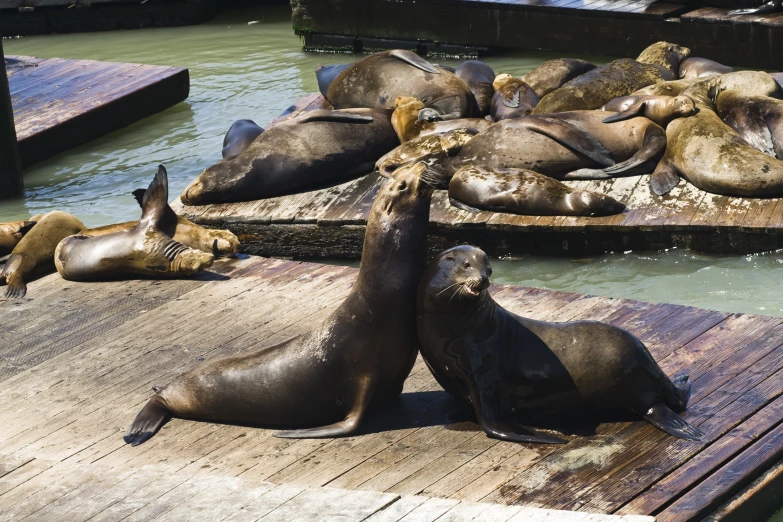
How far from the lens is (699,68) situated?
33.3ft

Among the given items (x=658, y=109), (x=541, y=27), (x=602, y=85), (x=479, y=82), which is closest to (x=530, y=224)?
(x=658, y=109)

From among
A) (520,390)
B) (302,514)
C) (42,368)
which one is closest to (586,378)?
(520,390)

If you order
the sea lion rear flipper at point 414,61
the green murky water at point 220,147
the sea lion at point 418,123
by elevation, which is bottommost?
the green murky water at point 220,147

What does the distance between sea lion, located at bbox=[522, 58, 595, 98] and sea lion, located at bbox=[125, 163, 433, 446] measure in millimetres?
5823

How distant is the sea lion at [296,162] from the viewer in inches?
334

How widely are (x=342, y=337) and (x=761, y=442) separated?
1602 mm

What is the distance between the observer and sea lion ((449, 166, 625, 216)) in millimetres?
7434

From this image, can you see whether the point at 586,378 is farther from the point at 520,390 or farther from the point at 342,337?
the point at 342,337

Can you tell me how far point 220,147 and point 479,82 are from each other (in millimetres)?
2993

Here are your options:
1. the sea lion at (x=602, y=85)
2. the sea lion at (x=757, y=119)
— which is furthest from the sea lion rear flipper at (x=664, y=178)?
the sea lion at (x=602, y=85)

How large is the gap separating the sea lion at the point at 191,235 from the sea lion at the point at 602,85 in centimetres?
309

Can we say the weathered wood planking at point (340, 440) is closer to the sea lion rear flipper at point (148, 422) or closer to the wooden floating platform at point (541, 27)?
the sea lion rear flipper at point (148, 422)

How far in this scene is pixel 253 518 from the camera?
3.26 metres

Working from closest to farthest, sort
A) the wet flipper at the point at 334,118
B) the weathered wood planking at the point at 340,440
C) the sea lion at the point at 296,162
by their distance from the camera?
1. the weathered wood planking at the point at 340,440
2. the sea lion at the point at 296,162
3. the wet flipper at the point at 334,118
